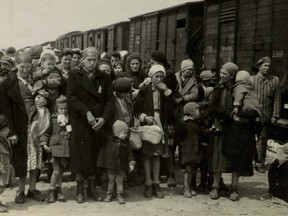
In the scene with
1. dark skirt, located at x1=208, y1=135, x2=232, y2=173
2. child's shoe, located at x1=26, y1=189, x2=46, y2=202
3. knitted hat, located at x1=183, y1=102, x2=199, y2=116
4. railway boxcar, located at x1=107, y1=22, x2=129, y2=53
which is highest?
railway boxcar, located at x1=107, y1=22, x2=129, y2=53

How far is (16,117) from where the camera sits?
5.17m

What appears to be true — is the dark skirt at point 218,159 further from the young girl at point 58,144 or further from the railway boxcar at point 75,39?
the railway boxcar at point 75,39

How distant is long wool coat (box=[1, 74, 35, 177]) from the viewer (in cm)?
512

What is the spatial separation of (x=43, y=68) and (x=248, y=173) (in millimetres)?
3225

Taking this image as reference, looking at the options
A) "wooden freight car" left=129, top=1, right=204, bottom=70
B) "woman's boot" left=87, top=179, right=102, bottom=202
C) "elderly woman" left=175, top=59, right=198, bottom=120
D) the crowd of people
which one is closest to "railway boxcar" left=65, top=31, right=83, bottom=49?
"wooden freight car" left=129, top=1, right=204, bottom=70

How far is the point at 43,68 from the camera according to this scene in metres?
5.91

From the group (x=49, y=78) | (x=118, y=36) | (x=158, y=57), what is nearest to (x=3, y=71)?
(x=49, y=78)

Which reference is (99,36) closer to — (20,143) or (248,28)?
(248,28)

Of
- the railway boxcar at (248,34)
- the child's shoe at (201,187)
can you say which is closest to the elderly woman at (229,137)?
the child's shoe at (201,187)

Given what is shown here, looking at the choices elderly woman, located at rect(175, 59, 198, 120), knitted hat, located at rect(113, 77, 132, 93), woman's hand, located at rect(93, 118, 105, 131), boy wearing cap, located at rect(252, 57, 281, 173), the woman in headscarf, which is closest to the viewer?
woman's hand, located at rect(93, 118, 105, 131)

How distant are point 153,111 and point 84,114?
105 centimetres

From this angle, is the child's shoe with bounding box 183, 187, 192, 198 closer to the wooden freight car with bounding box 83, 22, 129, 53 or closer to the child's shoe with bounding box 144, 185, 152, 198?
the child's shoe with bounding box 144, 185, 152, 198

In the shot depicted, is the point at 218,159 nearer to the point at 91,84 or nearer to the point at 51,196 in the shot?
the point at 91,84

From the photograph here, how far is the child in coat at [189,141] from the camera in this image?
5.85 metres
